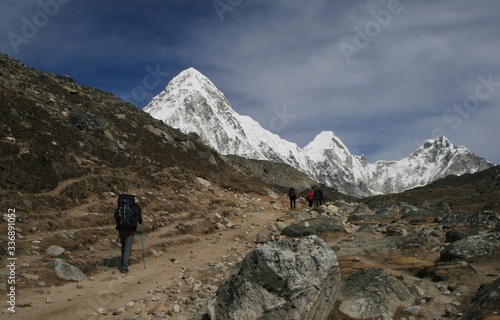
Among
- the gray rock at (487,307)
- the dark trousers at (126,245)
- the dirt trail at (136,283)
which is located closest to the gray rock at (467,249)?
the gray rock at (487,307)

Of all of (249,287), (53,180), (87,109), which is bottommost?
(249,287)

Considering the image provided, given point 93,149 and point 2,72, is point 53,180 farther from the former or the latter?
point 2,72

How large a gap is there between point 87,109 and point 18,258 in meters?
28.2

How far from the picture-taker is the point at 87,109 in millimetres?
38875

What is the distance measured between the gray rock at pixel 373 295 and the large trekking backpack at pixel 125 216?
8573 mm

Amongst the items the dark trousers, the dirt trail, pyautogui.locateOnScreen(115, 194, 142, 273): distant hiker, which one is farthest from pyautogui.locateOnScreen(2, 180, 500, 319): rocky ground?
pyautogui.locateOnScreen(115, 194, 142, 273): distant hiker

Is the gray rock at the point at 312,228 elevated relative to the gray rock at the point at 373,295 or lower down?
elevated

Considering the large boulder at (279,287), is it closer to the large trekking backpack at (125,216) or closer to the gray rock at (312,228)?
the large trekking backpack at (125,216)

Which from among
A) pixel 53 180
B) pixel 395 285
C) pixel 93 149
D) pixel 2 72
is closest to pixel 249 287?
pixel 395 285

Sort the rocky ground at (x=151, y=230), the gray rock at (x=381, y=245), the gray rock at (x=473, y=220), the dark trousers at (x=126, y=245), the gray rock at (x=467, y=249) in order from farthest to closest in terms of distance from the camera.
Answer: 1. the gray rock at (x=473, y=220)
2. the gray rock at (x=381, y=245)
3. the dark trousers at (x=126, y=245)
4. the gray rock at (x=467, y=249)
5. the rocky ground at (x=151, y=230)

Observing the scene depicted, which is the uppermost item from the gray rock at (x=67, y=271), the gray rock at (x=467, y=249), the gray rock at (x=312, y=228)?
the gray rock at (x=312, y=228)

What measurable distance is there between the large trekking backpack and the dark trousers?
10.0 inches

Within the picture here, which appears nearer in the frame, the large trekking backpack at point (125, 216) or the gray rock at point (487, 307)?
the gray rock at point (487, 307)

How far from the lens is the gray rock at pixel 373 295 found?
32.2 feet
